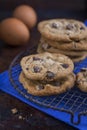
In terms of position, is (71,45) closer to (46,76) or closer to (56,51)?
(56,51)

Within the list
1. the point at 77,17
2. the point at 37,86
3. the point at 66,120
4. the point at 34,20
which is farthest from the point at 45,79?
the point at 77,17

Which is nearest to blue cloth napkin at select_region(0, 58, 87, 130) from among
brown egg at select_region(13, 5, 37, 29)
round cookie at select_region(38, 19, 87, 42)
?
round cookie at select_region(38, 19, 87, 42)

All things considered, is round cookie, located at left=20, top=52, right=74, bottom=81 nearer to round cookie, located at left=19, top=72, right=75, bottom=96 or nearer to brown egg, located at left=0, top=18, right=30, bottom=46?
round cookie, located at left=19, top=72, right=75, bottom=96

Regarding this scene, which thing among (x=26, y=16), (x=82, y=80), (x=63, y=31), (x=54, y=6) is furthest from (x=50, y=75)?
(x=54, y=6)

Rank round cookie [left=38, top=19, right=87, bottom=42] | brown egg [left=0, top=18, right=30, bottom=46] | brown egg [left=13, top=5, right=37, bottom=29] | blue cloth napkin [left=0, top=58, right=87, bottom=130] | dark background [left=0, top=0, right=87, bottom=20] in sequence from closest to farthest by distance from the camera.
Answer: blue cloth napkin [left=0, top=58, right=87, bottom=130]
round cookie [left=38, top=19, right=87, bottom=42]
brown egg [left=0, top=18, right=30, bottom=46]
brown egg [left=13, top=5, right=37, bottom=29]
dark background [left=0, top=0, right=87, bottom=20]

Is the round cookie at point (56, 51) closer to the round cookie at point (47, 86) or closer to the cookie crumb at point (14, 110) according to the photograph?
the round cookie at point (47, 86)

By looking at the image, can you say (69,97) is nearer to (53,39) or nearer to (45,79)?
(45,79)

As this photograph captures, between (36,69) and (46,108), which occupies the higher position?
(36,69)

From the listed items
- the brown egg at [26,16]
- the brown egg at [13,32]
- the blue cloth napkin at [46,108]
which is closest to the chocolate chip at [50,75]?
the blue cloth napkin at [46,108]
